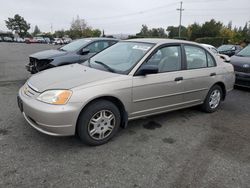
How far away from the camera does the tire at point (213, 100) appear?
507 cm

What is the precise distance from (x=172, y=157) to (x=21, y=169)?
1932mm

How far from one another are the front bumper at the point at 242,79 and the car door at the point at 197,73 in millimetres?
2781

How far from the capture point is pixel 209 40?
125 feet

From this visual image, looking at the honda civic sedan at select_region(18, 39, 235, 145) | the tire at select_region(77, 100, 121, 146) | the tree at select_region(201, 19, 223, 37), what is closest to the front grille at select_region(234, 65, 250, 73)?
the honda civic sedan at select_region(18, 39, 235, 145)

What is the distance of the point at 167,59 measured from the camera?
13.9ft

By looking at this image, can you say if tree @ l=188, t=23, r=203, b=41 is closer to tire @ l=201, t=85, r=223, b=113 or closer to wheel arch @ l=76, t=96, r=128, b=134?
tire @ l=201, t=85, r=223, b=113

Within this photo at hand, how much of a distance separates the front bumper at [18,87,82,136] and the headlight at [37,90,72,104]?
2.3 inches

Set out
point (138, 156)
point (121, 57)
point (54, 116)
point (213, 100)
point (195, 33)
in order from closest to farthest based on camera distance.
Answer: point (54, 116) → point (138, 156) → point (121, 57) → point (213, 100) → point (195, 33)

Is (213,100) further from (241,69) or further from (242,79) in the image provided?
(241,69)

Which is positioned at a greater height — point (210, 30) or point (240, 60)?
point (210, 30)

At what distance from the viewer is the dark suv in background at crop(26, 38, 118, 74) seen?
6.93 metres

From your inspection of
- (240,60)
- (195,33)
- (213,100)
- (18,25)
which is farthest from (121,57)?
(18,25)

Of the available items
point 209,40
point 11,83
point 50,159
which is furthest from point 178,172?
point 209,40

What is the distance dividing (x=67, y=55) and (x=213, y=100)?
4261 millimetres
